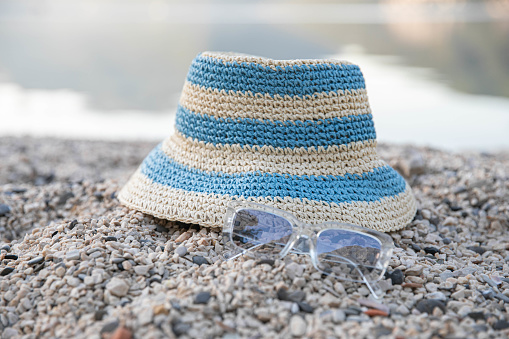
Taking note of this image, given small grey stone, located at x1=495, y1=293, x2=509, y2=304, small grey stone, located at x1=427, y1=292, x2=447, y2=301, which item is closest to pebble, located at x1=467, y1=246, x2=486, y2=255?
small grey stone, located at x1=495, y1=293, x2=509, y2=304

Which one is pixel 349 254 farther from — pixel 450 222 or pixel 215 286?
pixel 450 222

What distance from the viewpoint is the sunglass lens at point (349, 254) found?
1213 millimetres

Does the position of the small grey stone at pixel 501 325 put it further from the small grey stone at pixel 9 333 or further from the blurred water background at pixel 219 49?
the blurred water background at pixel 219 49

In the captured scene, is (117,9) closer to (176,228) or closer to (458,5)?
(458,5)

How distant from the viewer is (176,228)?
4.91 ft

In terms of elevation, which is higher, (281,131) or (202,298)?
(281,131)

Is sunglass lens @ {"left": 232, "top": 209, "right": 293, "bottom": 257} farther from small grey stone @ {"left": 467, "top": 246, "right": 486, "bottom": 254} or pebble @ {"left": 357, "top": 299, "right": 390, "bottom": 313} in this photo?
small grey stone @ {"left": 467, "top": 246, "right": 486, "bottom": 254}

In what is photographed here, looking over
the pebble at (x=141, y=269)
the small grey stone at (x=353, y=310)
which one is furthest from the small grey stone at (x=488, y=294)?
the pebble at (x=141, y=269)

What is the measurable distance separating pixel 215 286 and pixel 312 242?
0.91 ft

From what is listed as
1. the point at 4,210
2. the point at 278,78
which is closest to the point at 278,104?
the point at 278,78

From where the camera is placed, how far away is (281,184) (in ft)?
4.65

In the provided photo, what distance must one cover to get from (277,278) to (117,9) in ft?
69.7

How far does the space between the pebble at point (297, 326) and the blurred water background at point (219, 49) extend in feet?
8.81

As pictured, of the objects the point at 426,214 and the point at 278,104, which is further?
the point at 426,214
